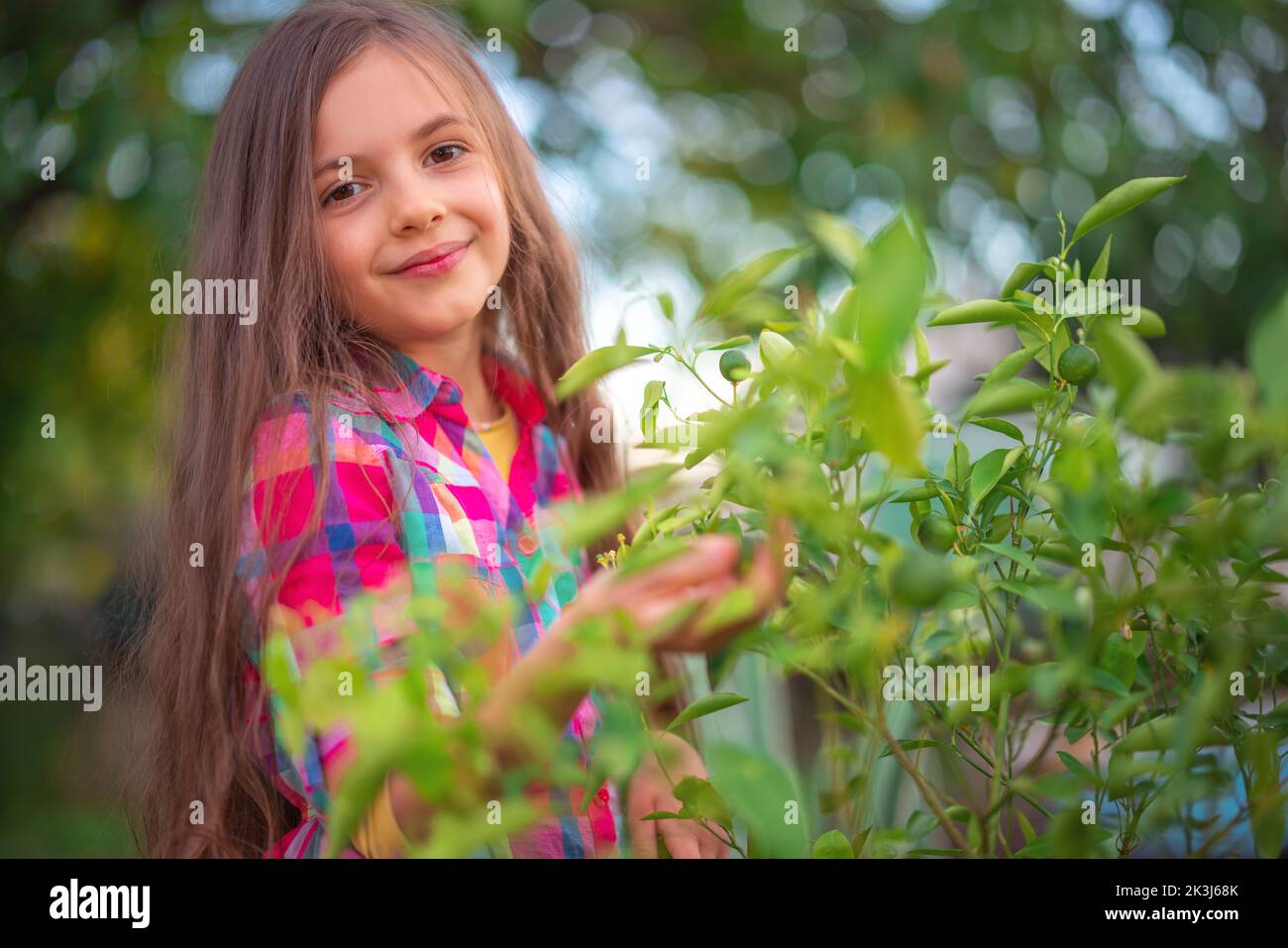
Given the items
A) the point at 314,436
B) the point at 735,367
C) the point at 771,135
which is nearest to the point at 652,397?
the point at 735,367

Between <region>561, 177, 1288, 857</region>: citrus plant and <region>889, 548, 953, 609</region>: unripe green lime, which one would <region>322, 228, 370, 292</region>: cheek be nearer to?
<region>561, 177, 1288, 857</region>: citrus plant

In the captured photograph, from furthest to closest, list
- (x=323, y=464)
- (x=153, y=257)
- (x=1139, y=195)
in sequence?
(x=153, y=257), (x=323, y=464), (x=1139, y=195)

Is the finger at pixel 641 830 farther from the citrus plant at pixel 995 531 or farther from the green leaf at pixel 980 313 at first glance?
the green leaf at pixel 980 313

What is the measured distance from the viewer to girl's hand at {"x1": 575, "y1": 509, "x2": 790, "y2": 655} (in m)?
0.31

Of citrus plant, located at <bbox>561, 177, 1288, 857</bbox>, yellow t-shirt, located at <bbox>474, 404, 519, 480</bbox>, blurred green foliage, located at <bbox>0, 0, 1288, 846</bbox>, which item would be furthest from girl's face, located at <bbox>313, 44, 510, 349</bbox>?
blurred green foliage, located at <bbox>0, 0, 1288, 846</bbox>

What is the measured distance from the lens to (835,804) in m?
0.61

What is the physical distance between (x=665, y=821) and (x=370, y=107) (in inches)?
17.7

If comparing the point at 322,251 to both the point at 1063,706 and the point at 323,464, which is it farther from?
the point at 1063,706

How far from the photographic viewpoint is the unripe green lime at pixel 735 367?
0.41m

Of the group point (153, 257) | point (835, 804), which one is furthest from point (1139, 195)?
point (153, 257)

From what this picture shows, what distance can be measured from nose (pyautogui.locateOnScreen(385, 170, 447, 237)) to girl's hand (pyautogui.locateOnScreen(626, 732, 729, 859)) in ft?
1.07

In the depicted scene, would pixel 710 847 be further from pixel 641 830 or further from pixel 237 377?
pixel 237 377
